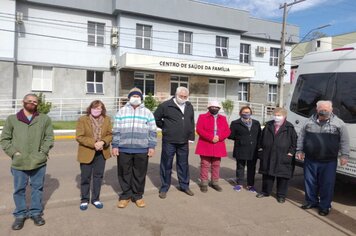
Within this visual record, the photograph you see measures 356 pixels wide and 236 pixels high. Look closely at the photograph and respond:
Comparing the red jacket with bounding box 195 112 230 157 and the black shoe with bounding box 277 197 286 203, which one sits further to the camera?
the red jacket with bounding box 195 112 230 157

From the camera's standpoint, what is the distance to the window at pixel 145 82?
74.0ft

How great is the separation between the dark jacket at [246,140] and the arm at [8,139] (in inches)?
153

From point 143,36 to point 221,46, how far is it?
21.0ft

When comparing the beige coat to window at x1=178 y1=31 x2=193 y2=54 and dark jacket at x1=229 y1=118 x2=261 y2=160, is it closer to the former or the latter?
dark jacket at x1=229 y1=118 x2=261 y2=160

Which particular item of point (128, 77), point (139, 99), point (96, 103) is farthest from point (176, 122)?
point (128, 77)

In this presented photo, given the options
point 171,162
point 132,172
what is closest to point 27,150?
point 132,172

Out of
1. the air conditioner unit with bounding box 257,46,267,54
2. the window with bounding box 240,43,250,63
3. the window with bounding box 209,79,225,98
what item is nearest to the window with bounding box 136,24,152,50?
the window with bounding box 209,79,225,98

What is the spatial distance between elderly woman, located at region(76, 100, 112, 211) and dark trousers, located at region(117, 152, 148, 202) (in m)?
Result: 0.29

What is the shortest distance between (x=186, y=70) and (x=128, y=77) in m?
3.95

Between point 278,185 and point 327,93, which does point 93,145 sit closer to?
point 278,185

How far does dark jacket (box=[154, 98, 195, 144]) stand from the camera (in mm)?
5691

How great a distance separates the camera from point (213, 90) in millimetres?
25422

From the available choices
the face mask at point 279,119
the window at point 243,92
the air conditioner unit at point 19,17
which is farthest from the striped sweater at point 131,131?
the window at point 243,92

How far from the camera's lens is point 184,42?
24.1 meters
